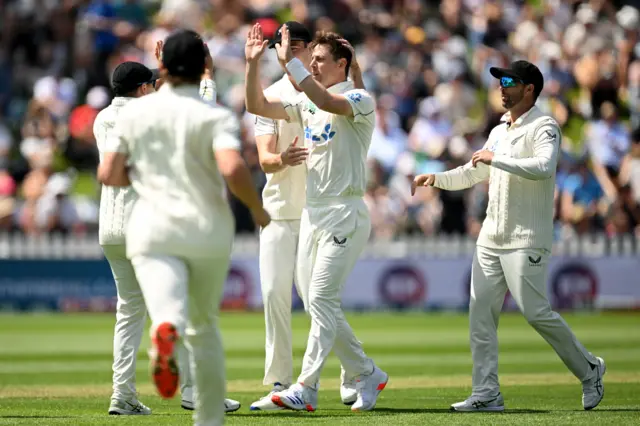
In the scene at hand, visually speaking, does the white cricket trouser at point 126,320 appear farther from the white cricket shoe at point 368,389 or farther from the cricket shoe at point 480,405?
the cricket shoe at point 480,405

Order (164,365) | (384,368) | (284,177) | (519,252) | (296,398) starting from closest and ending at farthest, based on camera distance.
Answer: (164,365) < (296,398) < (519,252) < (284,177) < (384,368)

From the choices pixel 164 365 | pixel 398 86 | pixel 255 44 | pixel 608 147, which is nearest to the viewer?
pixel 164 365

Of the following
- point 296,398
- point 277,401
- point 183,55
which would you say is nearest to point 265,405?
point 277,401

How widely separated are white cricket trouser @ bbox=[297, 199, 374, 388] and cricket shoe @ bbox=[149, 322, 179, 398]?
2926mm

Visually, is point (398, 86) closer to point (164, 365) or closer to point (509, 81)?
point (509, 81)

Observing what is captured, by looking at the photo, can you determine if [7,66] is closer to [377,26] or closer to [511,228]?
[377,26]

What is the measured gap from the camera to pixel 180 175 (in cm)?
708

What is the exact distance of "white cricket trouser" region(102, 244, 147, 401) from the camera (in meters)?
9.55

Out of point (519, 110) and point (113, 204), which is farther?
point (519, 110)

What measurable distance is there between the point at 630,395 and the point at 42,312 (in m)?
13.9

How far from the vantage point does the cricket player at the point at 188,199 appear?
6980mm

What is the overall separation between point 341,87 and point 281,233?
1.27 m

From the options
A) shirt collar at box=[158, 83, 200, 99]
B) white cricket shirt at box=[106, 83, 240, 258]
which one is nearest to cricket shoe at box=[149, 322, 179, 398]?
white cricket shirt at box=[106, 83, 240, 258]

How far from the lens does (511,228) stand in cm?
1003
